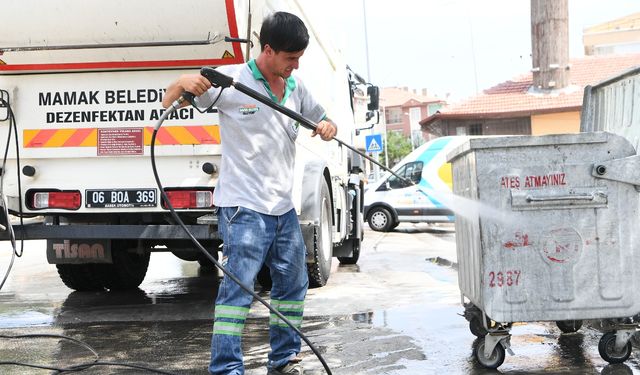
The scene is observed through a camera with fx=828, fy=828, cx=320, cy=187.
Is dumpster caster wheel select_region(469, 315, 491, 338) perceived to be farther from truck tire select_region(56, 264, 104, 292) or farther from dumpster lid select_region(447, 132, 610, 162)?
truck tire select_region(56, 264, 104, 292)

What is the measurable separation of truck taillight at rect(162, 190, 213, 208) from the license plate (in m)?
0.15

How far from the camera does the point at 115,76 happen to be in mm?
6520

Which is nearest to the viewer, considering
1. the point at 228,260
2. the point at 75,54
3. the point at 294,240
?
the point at 228,260

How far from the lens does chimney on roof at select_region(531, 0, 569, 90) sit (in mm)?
32688

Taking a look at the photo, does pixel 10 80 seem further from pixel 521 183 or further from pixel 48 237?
pixel 521 183

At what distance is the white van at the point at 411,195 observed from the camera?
795 inches

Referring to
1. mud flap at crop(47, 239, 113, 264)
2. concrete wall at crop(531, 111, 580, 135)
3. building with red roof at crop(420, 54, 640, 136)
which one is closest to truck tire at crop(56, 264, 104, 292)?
mud flap at crop(47, 239, 113, 264)

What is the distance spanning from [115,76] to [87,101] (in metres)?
0.30

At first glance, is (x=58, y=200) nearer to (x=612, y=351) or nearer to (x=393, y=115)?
(x=612, y=351)

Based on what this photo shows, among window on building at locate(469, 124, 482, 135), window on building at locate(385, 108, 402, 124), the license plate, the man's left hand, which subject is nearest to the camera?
the man's left hand

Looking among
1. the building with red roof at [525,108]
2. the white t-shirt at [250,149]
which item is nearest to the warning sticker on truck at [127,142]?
the white t-shirt at [250,149]

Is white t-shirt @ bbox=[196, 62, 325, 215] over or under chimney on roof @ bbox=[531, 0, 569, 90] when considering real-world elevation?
under

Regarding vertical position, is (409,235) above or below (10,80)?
below

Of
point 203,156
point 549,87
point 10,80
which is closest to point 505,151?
point 203,156
